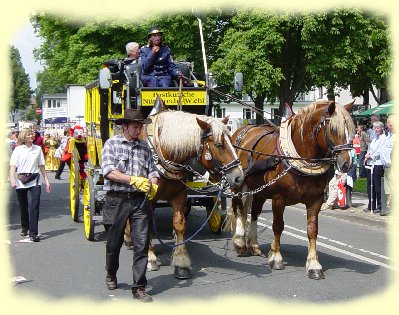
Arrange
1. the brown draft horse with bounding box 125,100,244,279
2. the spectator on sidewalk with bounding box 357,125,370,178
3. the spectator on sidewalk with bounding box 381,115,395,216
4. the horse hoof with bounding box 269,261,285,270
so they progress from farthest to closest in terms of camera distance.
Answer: the spectator on sidewalk with bounding box 357,125,370,178 < the spectator on sidewalk with bounding box 381,115,395,216 < the horse hoof with bounding box 269,261,285,270 < the brown draft horse with bounding box 125,100,244,279

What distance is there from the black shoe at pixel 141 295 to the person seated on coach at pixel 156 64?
3933mm

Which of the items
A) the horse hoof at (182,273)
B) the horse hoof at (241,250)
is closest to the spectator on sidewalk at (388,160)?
the horse hoof at (241,250)

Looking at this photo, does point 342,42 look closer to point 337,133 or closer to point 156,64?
point 156,64

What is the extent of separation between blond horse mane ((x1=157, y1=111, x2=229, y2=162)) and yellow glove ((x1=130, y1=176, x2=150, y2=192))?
3.40ft

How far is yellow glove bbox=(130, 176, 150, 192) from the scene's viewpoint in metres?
6.61

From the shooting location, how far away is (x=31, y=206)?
10562mm

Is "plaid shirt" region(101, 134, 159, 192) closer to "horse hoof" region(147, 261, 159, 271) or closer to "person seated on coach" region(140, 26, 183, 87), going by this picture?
"horse hoof" region(147, 261, 159, 271)

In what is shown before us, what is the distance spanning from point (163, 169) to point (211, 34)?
22.8 metres

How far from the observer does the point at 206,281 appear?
7496mm

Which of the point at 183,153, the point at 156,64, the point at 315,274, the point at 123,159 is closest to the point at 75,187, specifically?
the point at 156,64

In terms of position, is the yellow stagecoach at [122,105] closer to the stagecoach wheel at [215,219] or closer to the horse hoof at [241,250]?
the stagecoach wheel at [215,219]

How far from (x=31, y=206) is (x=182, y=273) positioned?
407 cm

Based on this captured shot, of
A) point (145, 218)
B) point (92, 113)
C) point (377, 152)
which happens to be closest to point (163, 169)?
point (145, 218)

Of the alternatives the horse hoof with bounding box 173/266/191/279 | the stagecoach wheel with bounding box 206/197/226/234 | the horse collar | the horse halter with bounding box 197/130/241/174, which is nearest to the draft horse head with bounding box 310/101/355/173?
the horse collar
